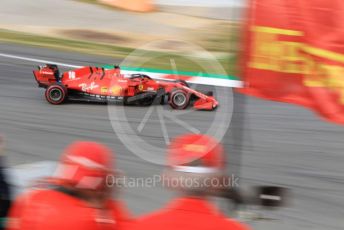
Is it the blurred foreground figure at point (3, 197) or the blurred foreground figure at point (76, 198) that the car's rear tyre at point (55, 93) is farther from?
the blurred foreground figure at point (76, 198)

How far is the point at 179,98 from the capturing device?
9.28m

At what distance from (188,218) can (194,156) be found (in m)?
0.26

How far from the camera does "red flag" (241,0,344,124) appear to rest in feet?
14.7

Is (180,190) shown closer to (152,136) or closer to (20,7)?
(152,136)

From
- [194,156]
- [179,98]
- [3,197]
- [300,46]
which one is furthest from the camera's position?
[179,98]

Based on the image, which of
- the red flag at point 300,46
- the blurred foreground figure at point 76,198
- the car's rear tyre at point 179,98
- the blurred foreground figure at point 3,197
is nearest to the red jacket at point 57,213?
the blurred foreground figure at point 76,198

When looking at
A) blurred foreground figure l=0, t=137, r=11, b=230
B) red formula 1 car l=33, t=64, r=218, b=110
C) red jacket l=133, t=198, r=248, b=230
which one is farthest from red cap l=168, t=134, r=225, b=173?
red formula 1 car l=33, t=64, r=218, b=110

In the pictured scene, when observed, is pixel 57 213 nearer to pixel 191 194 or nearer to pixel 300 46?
pixel 191 194

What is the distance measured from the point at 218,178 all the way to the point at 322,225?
11.0 ft

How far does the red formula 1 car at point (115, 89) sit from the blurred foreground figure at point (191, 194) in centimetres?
654

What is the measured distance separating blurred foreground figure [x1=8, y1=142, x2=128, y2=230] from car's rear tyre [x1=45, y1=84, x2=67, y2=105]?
662 centimetres

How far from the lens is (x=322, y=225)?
576cm

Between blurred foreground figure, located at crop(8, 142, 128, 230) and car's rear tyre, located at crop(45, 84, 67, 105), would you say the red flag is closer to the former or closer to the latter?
blurred foreground figure, located at crop(8, 142, 128, 230)

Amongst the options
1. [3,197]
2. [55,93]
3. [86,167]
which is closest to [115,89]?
[55,93]
